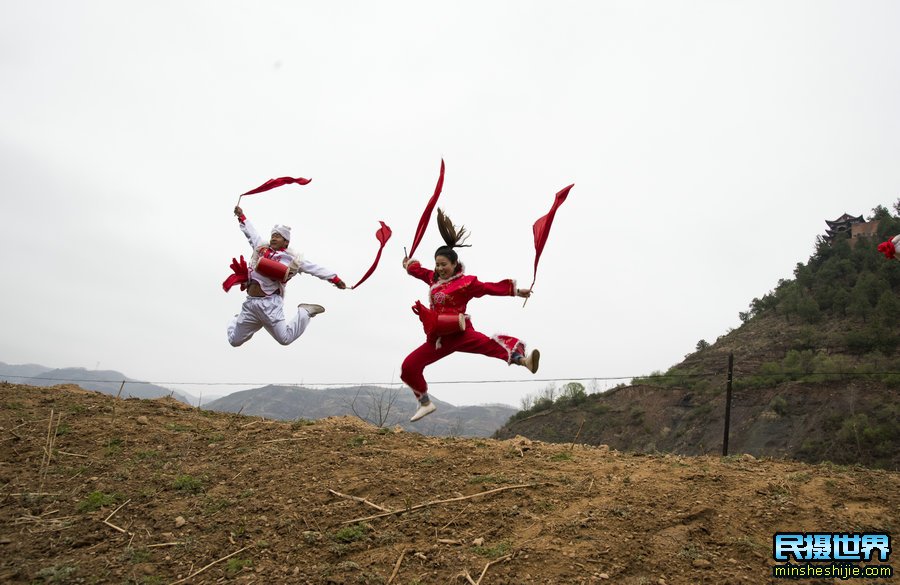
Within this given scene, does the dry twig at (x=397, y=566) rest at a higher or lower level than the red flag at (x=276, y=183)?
lower

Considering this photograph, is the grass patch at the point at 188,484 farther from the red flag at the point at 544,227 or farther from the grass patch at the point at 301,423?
the red flag at the point at 544,227

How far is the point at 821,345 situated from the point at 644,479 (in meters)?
31.6

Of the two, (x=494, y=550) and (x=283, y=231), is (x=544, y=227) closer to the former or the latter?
(x=494, y=550)

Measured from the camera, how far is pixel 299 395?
71.9 m

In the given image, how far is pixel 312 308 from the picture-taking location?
21.7ft

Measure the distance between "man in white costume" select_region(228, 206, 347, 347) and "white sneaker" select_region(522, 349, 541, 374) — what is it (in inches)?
90.8

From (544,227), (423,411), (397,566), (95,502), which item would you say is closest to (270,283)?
(423,411)

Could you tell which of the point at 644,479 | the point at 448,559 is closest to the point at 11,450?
the point at 448,559

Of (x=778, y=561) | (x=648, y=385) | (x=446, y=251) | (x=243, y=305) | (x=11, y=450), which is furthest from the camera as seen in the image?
(x=648, y=385)

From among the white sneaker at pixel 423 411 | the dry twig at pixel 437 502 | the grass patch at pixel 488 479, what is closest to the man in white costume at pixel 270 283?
the white sneaker at pixel 423 411

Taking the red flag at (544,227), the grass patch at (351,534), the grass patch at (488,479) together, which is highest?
the red flag at (544,227)

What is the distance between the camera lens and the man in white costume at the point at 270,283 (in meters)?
6.04

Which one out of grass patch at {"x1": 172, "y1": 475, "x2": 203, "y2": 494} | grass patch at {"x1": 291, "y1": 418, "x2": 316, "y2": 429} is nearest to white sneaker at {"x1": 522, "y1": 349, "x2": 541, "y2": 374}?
grass patch at {"x1": 291, "y1": 418, "x2": 316, "y2": 429}

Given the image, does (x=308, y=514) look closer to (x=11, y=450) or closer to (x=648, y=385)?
(x=11, y=450)
